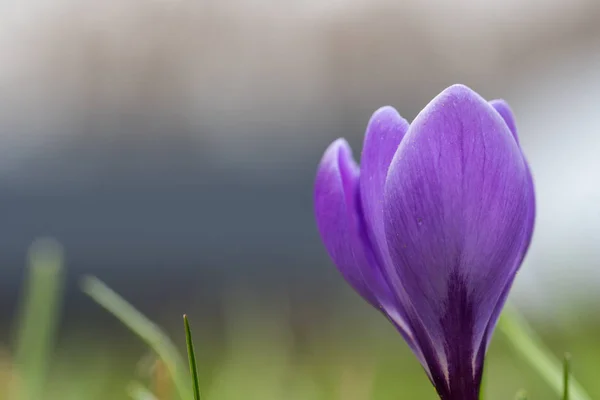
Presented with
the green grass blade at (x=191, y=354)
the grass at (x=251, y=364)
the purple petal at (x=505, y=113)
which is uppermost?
the purple petal at (x=505, y=113)

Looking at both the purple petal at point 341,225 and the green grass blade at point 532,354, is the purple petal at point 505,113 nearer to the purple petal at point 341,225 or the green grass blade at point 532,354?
the purple petal at point 341,225

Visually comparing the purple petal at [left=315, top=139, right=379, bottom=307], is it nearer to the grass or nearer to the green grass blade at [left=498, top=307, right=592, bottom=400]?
the grass

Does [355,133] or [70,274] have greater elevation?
[355,133]

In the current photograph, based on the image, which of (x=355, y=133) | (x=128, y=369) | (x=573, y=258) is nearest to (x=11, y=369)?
(x=128, y=369)

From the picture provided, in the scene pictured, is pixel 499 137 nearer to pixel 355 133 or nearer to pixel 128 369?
pixel 128 369

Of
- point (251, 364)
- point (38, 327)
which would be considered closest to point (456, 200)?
point (38, 327)

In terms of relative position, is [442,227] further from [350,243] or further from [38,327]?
[38,327]

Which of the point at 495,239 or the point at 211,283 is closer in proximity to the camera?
the point at 495,239

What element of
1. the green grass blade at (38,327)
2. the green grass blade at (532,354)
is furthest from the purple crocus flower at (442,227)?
the green grass blade at (38,327)

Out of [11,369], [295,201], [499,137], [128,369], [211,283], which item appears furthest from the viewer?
[295,201]
